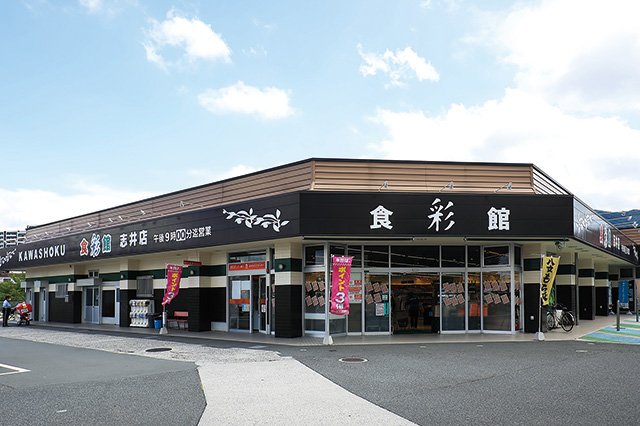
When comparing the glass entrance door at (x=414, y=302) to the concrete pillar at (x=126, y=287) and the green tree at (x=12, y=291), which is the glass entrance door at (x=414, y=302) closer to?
the concrete pillar at (x=126, y=287)

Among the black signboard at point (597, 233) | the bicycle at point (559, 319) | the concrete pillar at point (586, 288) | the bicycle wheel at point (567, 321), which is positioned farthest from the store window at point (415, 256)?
the concrete pillar at point (586, 288)

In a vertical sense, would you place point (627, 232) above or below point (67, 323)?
above

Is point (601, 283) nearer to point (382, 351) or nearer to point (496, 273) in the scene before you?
point (496, 273)

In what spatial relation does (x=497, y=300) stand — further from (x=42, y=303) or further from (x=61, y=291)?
(x=42, y=303)

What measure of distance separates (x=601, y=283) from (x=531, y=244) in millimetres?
19420

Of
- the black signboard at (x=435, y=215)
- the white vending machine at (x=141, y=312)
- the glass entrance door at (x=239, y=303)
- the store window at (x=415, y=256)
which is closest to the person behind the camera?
the black signboard at (x=435, y=215)

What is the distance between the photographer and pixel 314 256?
19094 millimetres

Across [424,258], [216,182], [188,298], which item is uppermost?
[216,182]

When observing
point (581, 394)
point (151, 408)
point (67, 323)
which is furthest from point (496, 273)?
point (67, 323)

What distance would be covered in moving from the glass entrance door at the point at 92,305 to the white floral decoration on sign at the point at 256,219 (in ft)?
46.8

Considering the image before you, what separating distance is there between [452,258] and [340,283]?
467 centimetres

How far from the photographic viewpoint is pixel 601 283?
116 ft

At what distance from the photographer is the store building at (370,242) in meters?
17.4

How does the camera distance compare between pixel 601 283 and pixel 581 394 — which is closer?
pixel 581 394
